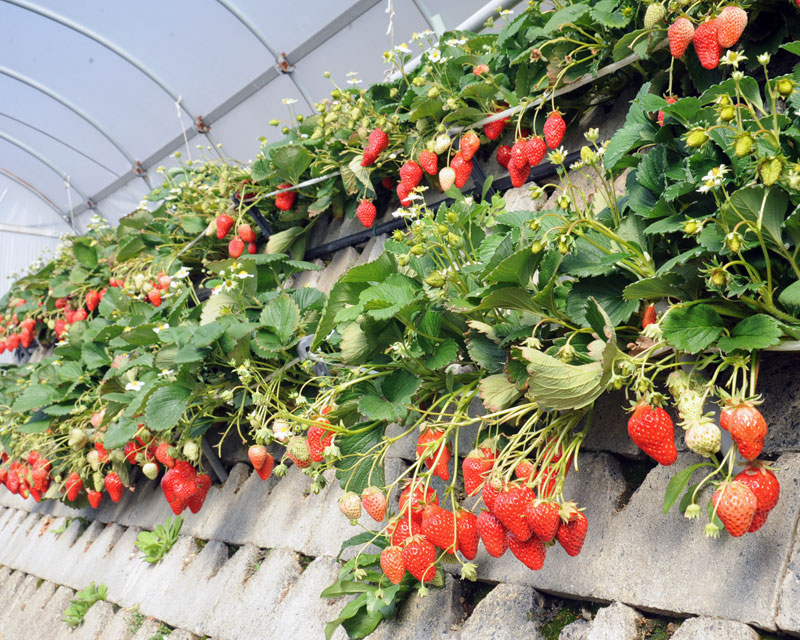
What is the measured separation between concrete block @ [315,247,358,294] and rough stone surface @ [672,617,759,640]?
172cm

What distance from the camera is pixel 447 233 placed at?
4.37ft

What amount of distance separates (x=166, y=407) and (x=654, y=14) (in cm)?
159

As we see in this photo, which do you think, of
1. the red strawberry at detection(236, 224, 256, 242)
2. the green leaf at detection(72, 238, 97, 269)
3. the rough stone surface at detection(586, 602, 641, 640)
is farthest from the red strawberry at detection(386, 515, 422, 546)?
the green leaf at detection(72, 238, 97, 269)

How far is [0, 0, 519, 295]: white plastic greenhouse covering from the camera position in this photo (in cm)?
351

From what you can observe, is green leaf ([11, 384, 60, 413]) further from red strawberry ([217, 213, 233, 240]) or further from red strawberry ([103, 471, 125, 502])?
red strawberry ([217, 213, 233, 240])

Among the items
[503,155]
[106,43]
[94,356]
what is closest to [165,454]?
[94,356]

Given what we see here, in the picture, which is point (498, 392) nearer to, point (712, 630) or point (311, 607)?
point (712, 630)

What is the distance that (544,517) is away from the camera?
1046 millimetres

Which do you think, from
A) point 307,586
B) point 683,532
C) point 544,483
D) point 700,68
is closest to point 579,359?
point 544,483

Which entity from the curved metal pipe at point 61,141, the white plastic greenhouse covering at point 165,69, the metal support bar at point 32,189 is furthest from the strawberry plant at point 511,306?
the metal support bar at point 32,189

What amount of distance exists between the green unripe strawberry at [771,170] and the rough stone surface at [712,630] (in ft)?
2.04

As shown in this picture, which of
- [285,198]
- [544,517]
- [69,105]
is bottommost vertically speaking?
[544,517]

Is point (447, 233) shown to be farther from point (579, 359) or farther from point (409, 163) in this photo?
point (409, 163)

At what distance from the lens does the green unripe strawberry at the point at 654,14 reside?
1450mm
